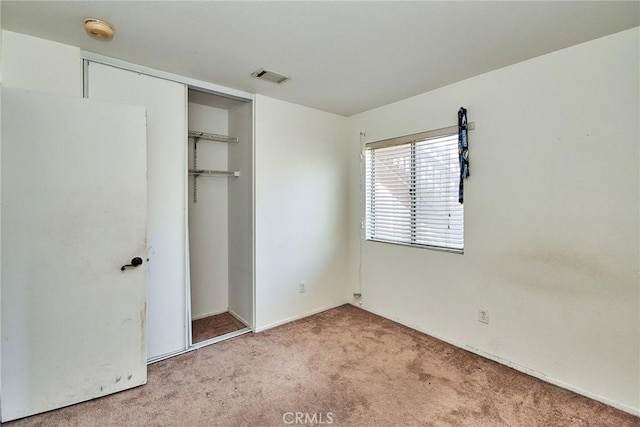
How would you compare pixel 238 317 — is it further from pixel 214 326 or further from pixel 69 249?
pixel 69 249

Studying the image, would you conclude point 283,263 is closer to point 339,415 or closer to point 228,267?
point 228,267

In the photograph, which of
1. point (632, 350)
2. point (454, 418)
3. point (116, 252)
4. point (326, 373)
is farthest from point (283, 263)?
point (632, 350)

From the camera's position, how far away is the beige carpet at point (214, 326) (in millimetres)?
3023

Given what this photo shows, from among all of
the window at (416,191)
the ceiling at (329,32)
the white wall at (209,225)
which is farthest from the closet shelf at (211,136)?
Answer: the window at (416,191)

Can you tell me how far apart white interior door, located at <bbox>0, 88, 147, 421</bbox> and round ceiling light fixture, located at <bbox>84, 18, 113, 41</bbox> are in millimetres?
417

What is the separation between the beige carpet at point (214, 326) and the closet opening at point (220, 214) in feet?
0.03

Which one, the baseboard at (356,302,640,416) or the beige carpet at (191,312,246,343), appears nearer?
the baseboard at (356,302,640,416)

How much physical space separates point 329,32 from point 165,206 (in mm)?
1895

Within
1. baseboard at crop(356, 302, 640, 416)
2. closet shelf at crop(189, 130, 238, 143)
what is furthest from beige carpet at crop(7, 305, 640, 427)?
closet shelf at crop(189, 130, 238, 143)

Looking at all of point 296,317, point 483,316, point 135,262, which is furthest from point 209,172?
point 483,316

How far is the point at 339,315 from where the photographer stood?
3.54 metres

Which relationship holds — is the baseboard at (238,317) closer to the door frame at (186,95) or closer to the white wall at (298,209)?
the door frame at (186,95)

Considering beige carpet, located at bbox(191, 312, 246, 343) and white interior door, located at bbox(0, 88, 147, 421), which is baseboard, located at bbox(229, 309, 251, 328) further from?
white interior door, located at bbox(0, 88, 147, 421)

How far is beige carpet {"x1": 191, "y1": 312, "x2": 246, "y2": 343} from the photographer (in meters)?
3.02
